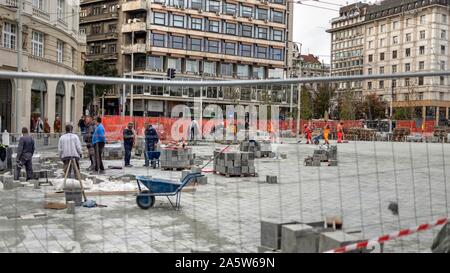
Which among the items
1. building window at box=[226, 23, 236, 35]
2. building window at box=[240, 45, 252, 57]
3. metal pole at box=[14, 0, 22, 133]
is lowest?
metal pole at box=[14, 0, 22, 133]

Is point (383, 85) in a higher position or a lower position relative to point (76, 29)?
→ lower

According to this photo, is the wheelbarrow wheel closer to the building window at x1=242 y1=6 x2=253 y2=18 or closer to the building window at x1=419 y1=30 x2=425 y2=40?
the building window at x1=242 y1=6 x2=253 y2=18

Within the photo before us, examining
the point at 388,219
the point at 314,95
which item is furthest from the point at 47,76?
the point at 388,219

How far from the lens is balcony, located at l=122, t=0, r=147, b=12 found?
219 feet

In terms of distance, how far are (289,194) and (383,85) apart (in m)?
6.72

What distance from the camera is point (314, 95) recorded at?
7301 millimetres

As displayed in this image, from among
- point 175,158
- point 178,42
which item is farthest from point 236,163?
point 178,42

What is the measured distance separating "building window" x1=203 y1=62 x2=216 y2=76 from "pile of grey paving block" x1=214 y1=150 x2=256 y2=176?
172ft

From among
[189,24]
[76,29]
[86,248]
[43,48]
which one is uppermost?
[189,24]

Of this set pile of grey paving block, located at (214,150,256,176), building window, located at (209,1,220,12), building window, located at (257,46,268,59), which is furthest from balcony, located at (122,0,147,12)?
pile of grey paving block, located at (214,150,256,176)

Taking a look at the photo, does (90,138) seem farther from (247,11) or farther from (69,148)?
(247,11)

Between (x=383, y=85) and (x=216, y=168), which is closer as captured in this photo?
(x=383, y=85)
